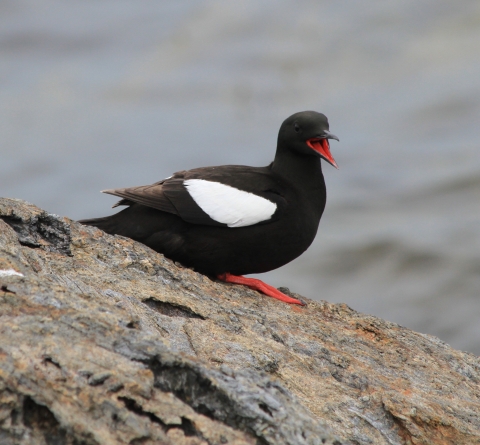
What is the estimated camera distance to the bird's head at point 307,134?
6.03 metres

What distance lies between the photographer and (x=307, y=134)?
6.06 meters

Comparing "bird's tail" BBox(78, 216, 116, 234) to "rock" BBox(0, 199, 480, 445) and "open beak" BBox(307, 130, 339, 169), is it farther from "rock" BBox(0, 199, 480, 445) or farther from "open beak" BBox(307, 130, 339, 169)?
"open beak" BBox(307, 130, 339, 169)

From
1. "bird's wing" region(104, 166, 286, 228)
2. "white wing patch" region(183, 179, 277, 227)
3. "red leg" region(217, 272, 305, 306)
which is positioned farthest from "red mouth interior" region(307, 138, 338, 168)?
"red leg" region(217, 272, 305, 306)

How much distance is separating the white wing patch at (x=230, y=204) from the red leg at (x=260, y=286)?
36 centimetres

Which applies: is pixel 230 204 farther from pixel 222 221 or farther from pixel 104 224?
pixel 104 224

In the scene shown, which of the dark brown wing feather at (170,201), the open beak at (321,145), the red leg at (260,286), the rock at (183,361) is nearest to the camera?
the rock at (183,361)

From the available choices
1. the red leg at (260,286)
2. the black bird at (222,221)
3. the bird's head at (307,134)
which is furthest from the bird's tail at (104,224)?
the bird's head at (307,134)

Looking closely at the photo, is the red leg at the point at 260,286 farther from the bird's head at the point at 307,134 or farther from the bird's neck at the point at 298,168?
the bird's head at the point at 307,134

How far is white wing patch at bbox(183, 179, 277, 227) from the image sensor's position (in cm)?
554

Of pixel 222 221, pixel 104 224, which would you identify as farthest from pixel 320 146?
pixel 104 224

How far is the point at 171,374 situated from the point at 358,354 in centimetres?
195

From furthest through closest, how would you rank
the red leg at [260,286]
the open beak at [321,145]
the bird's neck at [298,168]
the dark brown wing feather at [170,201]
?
the bird's neck at [298,168] < the open beak at [321,145] < the dark brown wing feather at [170,201] < the red leg at [260,286]

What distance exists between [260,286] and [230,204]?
606mm

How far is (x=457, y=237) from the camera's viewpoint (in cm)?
1327
